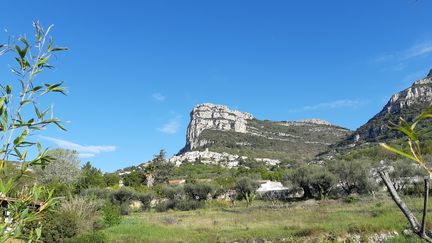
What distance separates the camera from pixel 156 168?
7106 centimetres

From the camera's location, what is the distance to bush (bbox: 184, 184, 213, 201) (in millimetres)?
47875

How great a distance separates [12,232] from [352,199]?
109 ft

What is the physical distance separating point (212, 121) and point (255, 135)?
2229cm

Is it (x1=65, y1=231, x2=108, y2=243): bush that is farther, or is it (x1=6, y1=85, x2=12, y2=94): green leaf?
(x1=65, y1=231, x2=108, y2=243): bush

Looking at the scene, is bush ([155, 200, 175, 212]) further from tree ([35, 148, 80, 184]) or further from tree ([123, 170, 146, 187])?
tree ([123, 170, 146, 187])

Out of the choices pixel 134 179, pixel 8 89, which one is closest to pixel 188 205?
pixel 134 179

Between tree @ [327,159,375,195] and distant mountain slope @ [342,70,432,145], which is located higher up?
distant mountain slope @ [342,70,432,145]

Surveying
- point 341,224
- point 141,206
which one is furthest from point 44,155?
point 141,206

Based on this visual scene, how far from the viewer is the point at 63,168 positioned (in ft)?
188

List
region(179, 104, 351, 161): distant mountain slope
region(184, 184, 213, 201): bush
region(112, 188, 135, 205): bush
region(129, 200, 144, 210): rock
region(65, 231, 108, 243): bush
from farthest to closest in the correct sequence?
region(179, 104, 351, 161): distant mountain slope
region(184, 184, 213, 201): bush
region(129, 200, 144, 210): rock
region(112, 188, 135, 205): bush
region(65, 231, 108, 243): bush

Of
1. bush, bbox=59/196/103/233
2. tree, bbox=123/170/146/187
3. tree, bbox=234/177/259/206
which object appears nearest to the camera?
bush, bbox=59/196/103/233

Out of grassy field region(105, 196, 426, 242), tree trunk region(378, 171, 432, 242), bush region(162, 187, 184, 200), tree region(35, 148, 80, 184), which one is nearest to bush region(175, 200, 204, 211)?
bush region(162, 187, 184, 200)

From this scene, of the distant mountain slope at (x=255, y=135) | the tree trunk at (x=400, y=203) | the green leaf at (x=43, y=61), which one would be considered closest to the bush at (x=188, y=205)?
the green leaf at (x=43, y=61)

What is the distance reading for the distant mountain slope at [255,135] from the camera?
11938 centimetres
